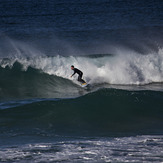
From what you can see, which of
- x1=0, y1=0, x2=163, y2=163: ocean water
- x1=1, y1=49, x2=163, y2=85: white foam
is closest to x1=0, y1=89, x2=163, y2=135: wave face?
x1=0, y1=0, x2=163, y2=163: ocean water

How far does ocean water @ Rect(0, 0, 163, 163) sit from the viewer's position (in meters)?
9.50

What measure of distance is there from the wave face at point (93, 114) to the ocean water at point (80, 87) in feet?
0.11

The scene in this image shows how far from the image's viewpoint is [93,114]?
43.6 ft

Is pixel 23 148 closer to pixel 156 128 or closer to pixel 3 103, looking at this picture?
pixel 156 128

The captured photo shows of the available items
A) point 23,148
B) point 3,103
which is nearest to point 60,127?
point 23,148

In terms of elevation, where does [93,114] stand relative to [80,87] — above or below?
below

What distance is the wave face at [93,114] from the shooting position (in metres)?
11.7

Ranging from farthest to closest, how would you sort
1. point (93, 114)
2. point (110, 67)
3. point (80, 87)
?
point (110, 67), point (80, 87), point (93, 114)

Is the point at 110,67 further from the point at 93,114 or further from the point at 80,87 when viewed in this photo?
the point at 93,114

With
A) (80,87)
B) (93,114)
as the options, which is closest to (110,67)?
(80,87)

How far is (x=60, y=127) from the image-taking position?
11828 millimetres

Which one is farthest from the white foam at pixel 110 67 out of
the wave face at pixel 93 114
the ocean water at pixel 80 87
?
the wave face at pixel 93 114

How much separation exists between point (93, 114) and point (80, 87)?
18.2 feet

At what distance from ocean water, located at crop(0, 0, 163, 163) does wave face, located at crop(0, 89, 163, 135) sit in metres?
0.03
